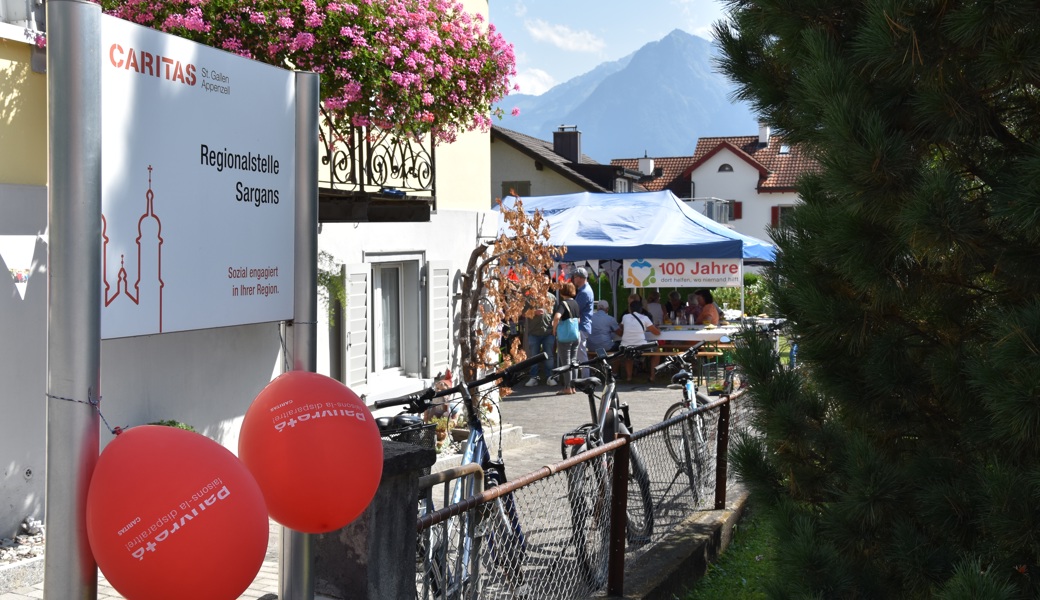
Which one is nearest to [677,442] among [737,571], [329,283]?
[737,571]

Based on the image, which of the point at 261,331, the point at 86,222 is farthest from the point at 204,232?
the point at 261,331

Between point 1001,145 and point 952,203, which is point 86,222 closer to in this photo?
point 952,203

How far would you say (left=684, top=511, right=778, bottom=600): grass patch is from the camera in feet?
19.9

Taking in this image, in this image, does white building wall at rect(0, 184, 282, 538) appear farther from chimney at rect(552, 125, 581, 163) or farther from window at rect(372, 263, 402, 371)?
chimney at rect(552, 125, 581, 163)

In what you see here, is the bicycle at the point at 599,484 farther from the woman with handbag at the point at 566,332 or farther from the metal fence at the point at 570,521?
the woman with handbag at the point at 566,332

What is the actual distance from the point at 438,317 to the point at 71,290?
9249mm

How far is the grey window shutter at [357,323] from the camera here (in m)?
9.79

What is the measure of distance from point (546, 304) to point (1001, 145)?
7.77 meters

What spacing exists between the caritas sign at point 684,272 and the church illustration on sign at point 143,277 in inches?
565

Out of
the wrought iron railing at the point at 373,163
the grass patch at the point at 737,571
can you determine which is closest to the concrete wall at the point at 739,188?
the wrought iron railing at the point at 373,163

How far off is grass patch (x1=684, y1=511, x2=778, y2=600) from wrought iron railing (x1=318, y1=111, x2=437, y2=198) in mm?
3976

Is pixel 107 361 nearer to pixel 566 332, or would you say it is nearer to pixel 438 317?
pixel 438 317

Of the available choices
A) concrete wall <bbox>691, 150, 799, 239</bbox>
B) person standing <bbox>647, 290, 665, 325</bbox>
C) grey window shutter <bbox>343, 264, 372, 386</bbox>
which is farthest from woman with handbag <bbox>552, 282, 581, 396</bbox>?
concrete wall <bbox>691, 150, 799, 239</bbox>

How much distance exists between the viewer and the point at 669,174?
221 feet
